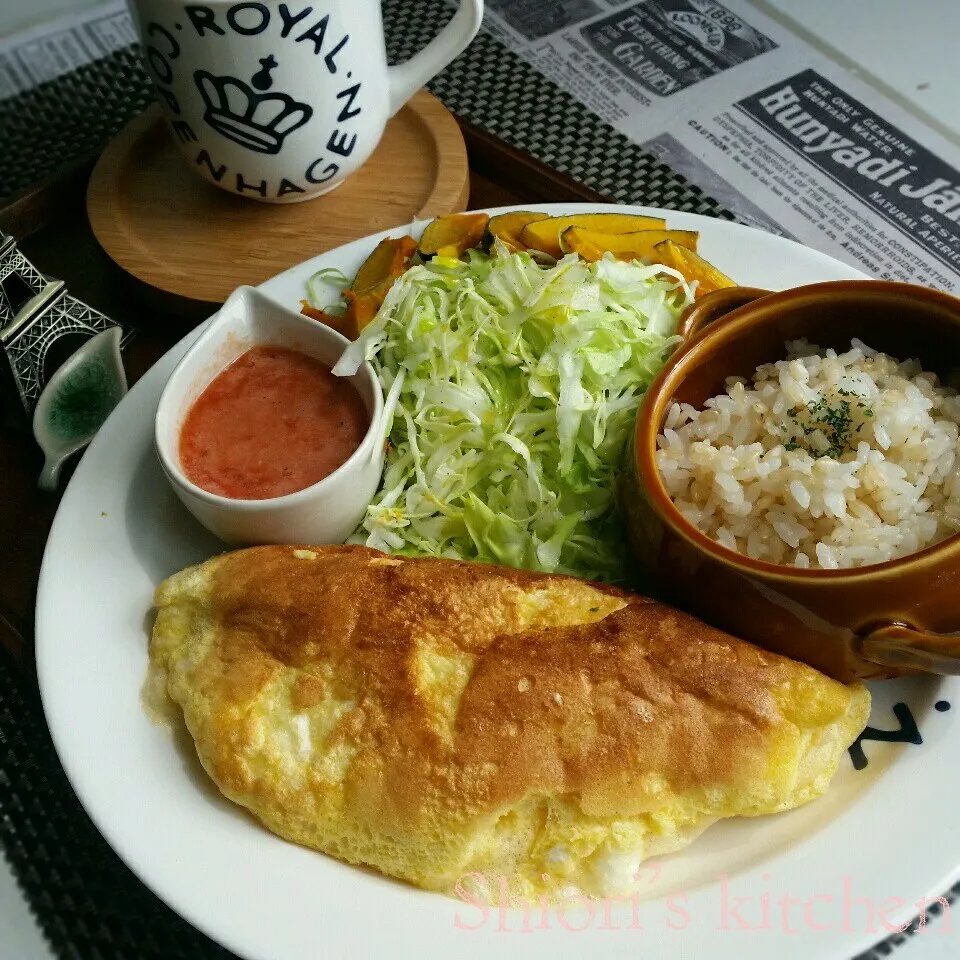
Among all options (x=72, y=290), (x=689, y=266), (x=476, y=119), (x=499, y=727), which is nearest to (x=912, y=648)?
(x=499, y=727)

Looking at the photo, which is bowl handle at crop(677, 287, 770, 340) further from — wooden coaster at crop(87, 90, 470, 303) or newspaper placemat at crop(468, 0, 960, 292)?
newspaper placemat at crop(468, 0, 960, 292)

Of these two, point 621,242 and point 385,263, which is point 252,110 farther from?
point 621,242

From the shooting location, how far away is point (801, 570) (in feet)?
5.36

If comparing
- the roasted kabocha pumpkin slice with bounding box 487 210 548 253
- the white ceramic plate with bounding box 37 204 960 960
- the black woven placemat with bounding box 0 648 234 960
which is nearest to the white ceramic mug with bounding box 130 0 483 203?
the roasted kabocha pumpkin slice with bounding box 487 210 548 253

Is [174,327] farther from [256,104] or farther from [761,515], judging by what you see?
[761,515]

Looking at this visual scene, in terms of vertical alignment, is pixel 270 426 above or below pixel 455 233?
below

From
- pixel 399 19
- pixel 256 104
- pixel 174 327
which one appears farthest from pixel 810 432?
pixel 399 19

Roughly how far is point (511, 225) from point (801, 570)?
136 cm

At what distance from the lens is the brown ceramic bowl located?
1.58 m

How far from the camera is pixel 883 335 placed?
1.99 m

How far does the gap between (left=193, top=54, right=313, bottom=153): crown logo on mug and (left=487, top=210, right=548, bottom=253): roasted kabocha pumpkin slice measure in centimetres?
59

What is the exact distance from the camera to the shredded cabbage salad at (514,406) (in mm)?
2178

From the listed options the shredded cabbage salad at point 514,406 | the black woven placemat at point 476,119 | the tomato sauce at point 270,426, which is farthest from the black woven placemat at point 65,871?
the black woven placemat at point 476,119

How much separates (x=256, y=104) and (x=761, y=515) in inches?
67.0
